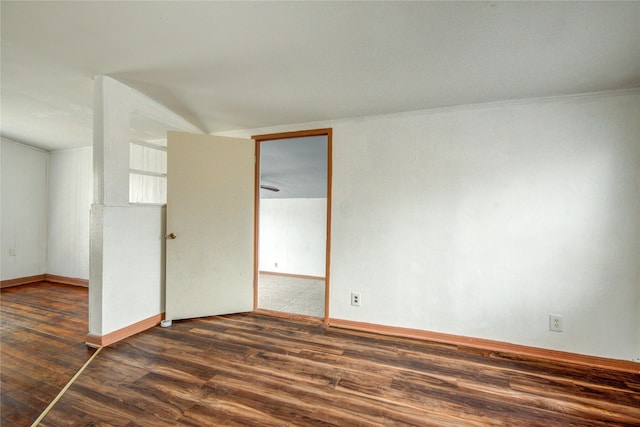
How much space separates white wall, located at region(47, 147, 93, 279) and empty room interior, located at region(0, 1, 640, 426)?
0.76 metres

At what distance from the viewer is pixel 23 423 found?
1329 millimetres

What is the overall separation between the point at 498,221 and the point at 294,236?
3444mm

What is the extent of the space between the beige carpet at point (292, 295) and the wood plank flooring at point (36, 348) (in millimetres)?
1680

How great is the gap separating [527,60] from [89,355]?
145 inches

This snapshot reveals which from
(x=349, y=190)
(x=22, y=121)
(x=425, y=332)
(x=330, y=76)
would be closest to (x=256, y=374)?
(x=425, y=332)

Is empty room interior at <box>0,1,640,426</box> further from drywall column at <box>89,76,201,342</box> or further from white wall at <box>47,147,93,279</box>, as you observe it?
white wall at <box>47,147,93,279</box>

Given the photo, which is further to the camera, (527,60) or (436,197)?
(436,197)

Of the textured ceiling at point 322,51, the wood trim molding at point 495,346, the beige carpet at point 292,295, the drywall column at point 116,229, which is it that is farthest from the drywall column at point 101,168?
the wood trim molding at point 495,346

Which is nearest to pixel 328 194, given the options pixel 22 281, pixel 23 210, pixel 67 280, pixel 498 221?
pixel 498 221

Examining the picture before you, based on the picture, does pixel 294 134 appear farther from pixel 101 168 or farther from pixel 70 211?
Answer: pixel 70 211

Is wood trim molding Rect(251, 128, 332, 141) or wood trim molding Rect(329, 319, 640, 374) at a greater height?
wood trim molding Rect(251, 128, 332, 141)

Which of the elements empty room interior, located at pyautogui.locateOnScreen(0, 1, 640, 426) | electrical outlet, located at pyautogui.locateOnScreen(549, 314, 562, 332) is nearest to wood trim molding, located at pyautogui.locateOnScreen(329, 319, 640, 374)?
empty room interior, located at pyautogui.locateOnScreen(0, 1, 640, 426)

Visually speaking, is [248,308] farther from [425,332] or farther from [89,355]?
[425,332]

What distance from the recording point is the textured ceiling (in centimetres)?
131
